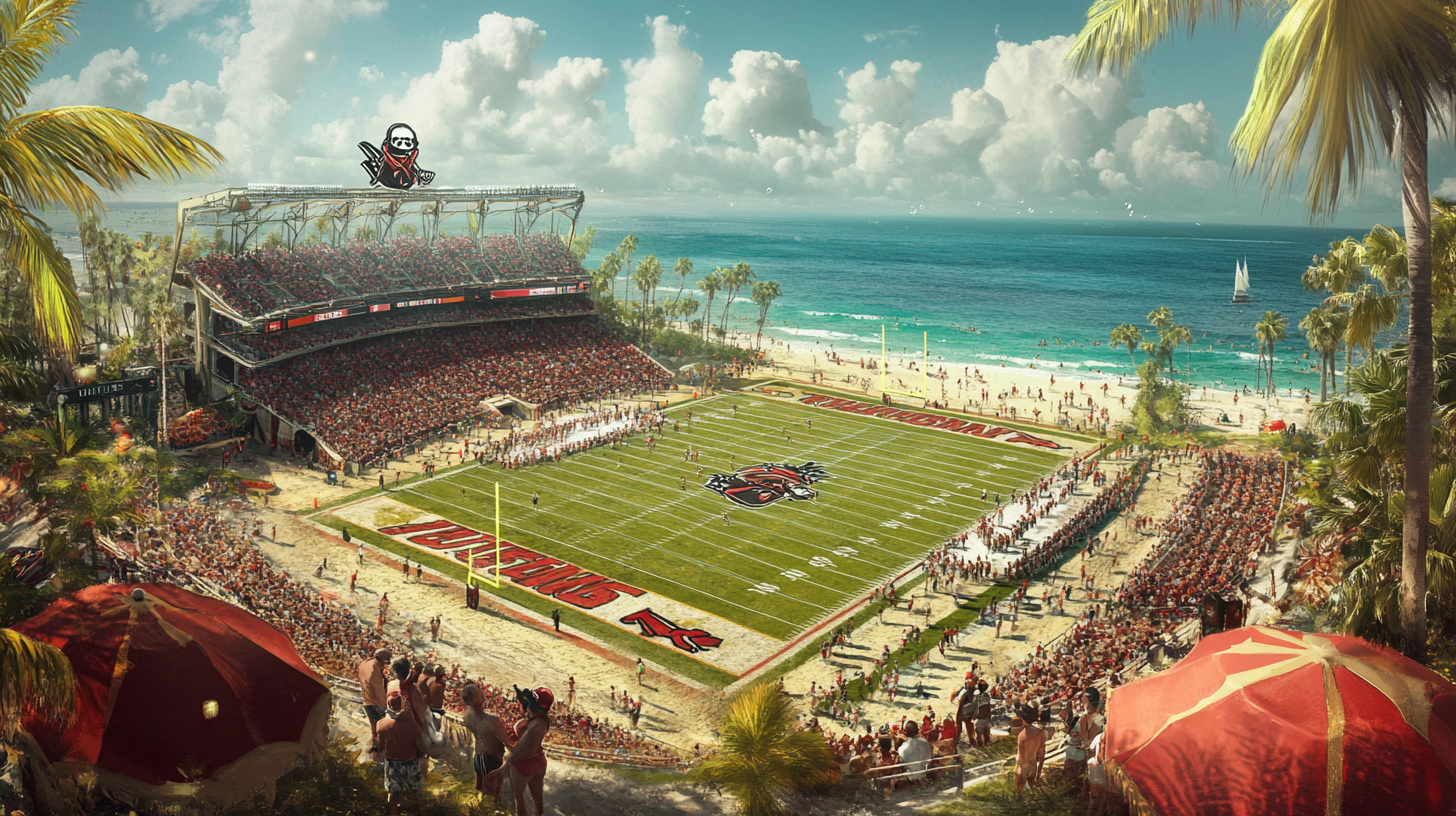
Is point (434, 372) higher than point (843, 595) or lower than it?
higher

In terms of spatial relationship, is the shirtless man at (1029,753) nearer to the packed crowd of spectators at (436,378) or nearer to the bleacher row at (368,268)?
the packed crowd of spectators at (436,378)

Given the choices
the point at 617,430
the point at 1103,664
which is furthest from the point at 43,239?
the point at 617,430

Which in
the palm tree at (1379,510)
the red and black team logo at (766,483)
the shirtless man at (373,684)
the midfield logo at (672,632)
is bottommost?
the midfield logo at (672,632)

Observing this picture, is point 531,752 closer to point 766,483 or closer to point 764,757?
point 764,757

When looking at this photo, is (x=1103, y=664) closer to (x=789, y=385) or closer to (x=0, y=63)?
(x=0, y=63)

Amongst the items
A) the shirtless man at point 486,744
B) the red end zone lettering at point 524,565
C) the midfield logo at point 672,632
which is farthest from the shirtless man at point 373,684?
the red end zone lettering at point 524,565

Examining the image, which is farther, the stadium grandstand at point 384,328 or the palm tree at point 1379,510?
the stadium grandstand at point 384,328
